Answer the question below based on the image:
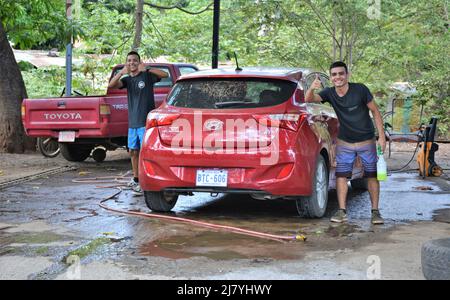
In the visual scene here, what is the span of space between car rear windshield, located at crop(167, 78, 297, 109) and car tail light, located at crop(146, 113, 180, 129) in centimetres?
23

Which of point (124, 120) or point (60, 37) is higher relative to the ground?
point (60, 37)

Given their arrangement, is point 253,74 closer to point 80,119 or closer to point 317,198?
point 317,198

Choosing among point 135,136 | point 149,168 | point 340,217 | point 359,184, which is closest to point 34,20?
point 135,136

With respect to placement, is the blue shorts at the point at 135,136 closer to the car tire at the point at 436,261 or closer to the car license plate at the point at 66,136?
the car license plate at the point at 66,136

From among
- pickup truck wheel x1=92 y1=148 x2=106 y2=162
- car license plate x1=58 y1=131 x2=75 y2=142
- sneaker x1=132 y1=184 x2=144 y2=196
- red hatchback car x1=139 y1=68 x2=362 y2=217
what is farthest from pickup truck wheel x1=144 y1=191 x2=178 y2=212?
pickup truck wheel x1=92 y1=148 x2=106 y2=162

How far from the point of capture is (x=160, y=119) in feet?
26.5

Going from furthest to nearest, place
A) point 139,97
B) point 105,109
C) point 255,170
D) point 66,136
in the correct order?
point 66,136 < point 105,109 < point 139,97 < point 255,170

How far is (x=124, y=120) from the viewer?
44.0 ft

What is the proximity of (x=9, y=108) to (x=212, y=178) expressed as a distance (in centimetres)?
893

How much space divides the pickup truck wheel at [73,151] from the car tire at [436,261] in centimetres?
999

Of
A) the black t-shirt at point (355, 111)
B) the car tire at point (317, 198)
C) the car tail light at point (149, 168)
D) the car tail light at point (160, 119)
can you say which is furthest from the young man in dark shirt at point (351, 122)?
the car tail light at point (149, 168)
